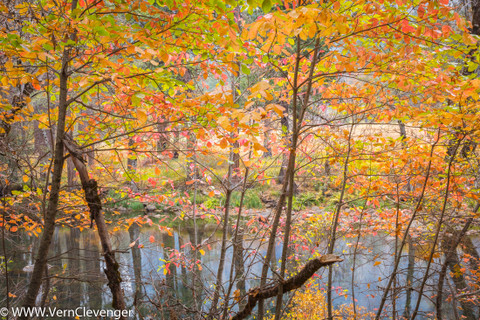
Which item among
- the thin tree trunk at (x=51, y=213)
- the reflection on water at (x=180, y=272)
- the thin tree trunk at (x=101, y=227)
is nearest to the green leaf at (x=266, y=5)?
the thin tree trunk at (x=51, y=213)

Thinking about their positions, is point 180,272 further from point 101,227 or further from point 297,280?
point 297,280

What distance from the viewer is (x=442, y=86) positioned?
7.20 feet

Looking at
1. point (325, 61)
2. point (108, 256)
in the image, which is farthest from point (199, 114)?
point (108, 256)

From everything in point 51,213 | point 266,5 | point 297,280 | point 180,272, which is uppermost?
point 266,5

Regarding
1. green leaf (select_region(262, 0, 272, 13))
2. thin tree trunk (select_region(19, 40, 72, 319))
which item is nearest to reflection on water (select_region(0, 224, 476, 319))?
thin tree trunk (select_region(19, 40, 72, 319))

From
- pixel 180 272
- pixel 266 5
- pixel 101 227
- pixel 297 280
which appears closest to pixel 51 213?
pixel 101 227

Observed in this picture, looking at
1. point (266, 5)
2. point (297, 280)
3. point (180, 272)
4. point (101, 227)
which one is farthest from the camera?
point (180, 272)

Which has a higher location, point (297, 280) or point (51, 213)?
point (51, 213)

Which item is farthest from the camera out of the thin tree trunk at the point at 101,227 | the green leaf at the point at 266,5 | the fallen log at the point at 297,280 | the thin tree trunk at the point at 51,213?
the thin tree trunk at the point at 101,227

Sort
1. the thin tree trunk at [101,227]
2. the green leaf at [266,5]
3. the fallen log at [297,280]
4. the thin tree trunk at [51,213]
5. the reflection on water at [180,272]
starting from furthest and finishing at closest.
Answer: the reflection on water at [180,272], the thin tree trunk at [101,227], the thin tree trunk at [51,213], the fallen log at [297,280], the green leaf at [266,5]

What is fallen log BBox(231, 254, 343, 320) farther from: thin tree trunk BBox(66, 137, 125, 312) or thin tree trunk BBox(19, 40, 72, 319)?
thin tree trunk BBox(19, 40, 72, 319)

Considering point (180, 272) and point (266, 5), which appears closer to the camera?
point (266, 5)

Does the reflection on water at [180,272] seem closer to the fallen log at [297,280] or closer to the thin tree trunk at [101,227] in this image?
the thin tree trunk at [101,227]

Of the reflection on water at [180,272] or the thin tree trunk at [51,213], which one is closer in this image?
the thin tree trunk at [51,213]
